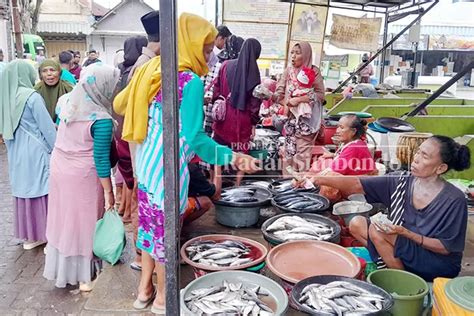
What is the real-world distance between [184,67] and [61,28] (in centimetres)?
2701

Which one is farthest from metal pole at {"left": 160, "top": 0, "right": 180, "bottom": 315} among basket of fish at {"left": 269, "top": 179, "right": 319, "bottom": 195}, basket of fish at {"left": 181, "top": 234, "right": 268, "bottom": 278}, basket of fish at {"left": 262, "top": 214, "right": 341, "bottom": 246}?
basket of fish at {"left": 269, "top": 179, "right": 319, "bottom": 195}

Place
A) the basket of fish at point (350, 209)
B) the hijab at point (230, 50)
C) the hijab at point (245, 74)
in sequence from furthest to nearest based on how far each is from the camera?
1. the hijab at point (230, 50)
2. the hijab at point (245, 74)
3. the basket of fish at point (350, 209)

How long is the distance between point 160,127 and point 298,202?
1.91m

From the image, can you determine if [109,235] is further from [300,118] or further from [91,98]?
[300,118]

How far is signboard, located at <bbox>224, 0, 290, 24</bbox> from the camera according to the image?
796 centimetres

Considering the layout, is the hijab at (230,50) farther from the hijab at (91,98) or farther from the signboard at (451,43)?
the signboard at (451,43)

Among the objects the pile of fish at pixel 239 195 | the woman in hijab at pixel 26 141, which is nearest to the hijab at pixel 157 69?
the pile of fish at pixel 239 195

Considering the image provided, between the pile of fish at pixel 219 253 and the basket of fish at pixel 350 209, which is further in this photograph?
the basket of fish at pixel 350 209

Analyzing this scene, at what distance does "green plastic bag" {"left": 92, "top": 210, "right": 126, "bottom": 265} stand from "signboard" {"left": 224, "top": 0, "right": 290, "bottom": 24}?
5.39 meters

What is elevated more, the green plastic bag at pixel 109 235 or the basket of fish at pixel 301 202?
the basket of fish at pixel 301 202

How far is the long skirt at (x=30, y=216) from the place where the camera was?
464cm

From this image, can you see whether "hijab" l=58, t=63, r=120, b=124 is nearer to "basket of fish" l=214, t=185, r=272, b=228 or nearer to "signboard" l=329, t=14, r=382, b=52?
"basket of fish" l=214, t=185, r=272, b=228

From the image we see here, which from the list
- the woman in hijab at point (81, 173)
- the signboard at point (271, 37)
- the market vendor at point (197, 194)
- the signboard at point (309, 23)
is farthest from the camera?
the signboard at point (309, 23)

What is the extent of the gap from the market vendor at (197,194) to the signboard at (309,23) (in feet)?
18.0
